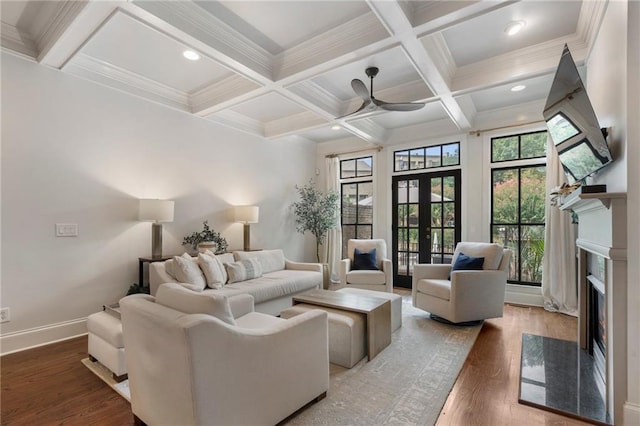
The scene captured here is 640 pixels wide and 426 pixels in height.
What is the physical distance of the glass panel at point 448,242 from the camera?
510 cm

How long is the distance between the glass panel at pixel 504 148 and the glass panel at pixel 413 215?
4.78 feet

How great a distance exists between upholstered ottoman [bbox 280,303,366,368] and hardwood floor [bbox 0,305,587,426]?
0.77 metres

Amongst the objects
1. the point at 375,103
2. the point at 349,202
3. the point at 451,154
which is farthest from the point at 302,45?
the point at 349,202

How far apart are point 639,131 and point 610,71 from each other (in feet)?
2.68

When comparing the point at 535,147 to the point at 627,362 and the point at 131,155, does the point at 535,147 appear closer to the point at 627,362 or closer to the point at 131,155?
the point at 627,362

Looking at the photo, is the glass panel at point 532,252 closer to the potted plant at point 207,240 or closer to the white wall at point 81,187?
the potted plant at point 207,240

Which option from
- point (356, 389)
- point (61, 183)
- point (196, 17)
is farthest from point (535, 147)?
point (61, 183)

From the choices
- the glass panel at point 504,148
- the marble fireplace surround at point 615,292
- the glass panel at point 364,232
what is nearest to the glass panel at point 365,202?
the glass panel at point 364,232

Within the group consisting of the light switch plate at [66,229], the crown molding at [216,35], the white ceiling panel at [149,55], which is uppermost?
the white ceiling panel at [149,55]

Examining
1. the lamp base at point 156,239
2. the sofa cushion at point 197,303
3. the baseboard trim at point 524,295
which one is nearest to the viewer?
the sofa cushion at point 197,303

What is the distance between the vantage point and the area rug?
1.87 metres

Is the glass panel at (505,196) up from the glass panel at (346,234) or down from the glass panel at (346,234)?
up

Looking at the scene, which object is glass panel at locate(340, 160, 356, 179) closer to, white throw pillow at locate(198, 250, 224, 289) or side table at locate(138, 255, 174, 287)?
white throw pillow at locate(198, 250, 224, 289)

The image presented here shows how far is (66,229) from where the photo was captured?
3.18m
